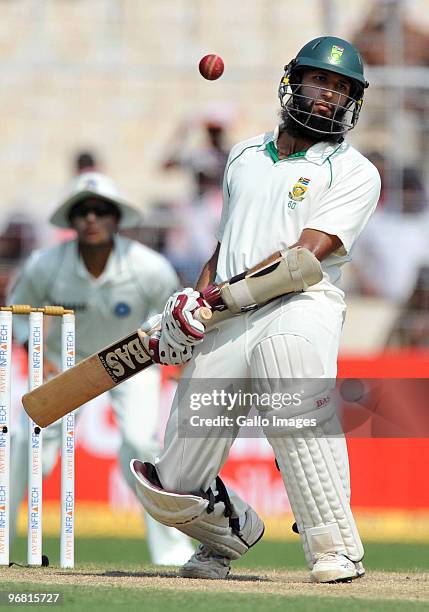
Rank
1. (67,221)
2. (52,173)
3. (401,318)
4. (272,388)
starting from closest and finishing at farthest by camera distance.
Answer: (272,388), (67,221), (401,318), (52,173)

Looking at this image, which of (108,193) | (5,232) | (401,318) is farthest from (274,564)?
(5,232)

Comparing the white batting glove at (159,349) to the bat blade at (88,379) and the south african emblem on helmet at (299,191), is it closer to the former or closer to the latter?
the bat blade at (88,379)

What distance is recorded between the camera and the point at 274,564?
6.49 meters

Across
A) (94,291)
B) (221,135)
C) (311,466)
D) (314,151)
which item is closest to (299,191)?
(314,151)

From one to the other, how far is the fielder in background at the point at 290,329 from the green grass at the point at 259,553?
1814 mm

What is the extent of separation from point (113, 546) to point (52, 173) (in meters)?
3.79

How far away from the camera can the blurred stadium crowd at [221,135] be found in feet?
30.7

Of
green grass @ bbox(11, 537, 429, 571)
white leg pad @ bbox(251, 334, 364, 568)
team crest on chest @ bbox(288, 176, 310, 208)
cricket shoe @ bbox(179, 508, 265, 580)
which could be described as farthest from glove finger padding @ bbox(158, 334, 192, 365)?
green grass @ bbox(11, 537, 429, 571)

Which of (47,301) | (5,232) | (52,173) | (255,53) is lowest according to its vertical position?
(47,301)

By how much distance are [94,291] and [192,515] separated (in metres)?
2.54

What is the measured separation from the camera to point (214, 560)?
15.3ft

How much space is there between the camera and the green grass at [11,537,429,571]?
6441 millimetres

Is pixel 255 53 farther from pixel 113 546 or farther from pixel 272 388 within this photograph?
pixel 272 388

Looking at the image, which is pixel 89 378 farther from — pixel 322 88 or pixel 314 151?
pixel 322 88
